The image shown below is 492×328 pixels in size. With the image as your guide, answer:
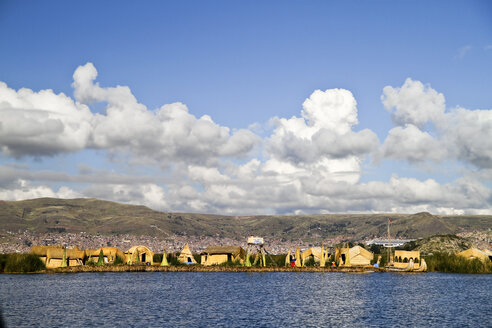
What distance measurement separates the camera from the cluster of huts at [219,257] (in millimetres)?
119750

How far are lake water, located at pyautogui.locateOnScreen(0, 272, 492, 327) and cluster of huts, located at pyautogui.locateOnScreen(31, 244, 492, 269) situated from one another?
29.9 meters

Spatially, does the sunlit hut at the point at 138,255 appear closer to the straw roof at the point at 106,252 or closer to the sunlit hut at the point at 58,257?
the straw roof at the point at 106,252

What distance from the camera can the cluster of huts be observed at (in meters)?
120

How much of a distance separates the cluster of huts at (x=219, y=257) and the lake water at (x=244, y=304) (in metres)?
29.9

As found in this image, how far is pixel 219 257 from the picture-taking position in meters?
129

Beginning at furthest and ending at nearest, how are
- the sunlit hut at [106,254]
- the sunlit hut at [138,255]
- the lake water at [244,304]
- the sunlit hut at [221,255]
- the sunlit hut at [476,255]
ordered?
the sunlit hut at [106,254], the sunlit hut at [138,255], the sunlit hut at [221,255], the sunlit hut at [476,255], the lake water at [244,304]

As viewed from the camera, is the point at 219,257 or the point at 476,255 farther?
the point at 219,257

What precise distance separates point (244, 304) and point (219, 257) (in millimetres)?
68883

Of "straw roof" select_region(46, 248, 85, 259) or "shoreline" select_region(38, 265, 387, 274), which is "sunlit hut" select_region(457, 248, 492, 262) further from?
"straw roof" select_region(46, 248, 85, 259)

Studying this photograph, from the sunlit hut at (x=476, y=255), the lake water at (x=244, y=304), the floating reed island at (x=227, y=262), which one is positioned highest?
the sunlit hut at (x=476, y=255)

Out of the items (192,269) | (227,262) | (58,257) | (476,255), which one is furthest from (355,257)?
(58,257)

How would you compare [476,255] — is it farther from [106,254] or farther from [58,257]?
[58,257]

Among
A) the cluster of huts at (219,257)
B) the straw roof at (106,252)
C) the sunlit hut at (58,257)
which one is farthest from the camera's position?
the straw roof at (106,252)

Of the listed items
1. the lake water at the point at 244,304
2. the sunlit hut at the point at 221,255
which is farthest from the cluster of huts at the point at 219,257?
the lake water at the point at 244,304
